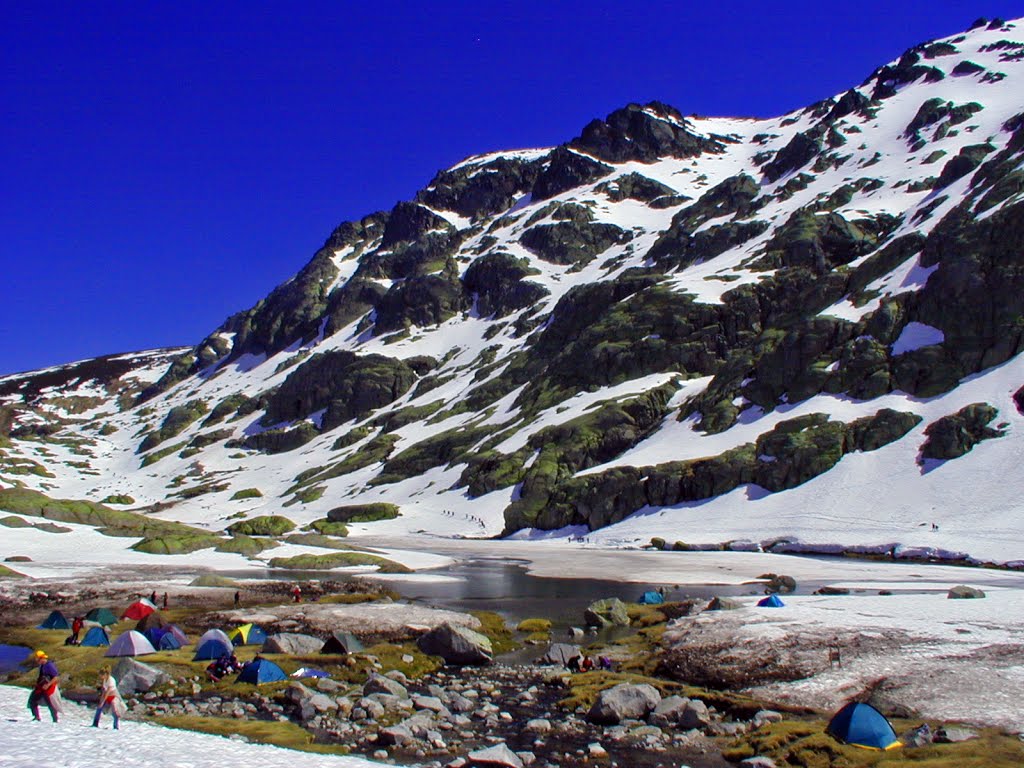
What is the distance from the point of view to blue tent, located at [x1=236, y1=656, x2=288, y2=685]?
23672mm

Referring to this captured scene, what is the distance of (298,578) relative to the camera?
54.6 meters

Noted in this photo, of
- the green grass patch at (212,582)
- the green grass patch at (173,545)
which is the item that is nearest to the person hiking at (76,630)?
the green grass patch at (212,582)

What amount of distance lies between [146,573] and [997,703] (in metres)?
53.1

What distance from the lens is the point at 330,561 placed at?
6238cm

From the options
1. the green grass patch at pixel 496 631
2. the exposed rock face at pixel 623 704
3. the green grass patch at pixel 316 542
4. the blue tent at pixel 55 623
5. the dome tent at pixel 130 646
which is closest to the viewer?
the exposed rock face at pixel 623 704

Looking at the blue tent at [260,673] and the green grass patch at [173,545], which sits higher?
the green grass patch at [173,545]

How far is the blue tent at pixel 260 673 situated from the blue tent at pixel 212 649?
9.20 ft

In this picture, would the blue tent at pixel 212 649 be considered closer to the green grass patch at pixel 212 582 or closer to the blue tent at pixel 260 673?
the blue tent at pixel 260 673

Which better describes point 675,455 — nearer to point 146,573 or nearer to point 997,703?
point 146,573

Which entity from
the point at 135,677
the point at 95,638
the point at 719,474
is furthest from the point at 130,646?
the point at 719,474

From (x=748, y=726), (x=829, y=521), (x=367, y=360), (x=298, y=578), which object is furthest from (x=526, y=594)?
(x=367, y=360)

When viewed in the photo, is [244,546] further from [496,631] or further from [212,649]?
[212,649]

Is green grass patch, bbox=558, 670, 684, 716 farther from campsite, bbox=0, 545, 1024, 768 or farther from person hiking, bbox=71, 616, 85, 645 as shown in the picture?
person hiking, bbox=71, 616, 85, 645

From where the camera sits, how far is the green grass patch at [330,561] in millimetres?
61062
